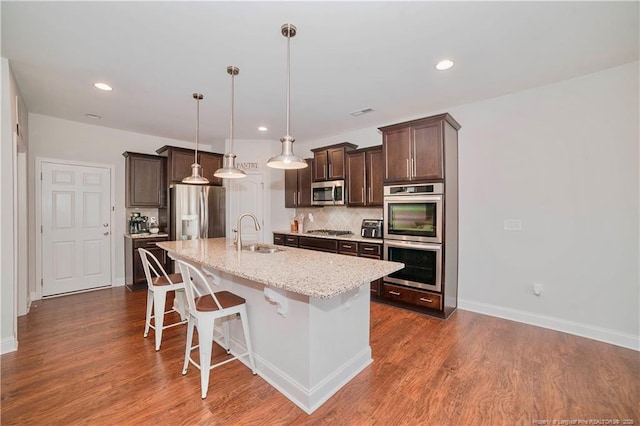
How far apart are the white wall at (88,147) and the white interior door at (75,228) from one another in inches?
5.2

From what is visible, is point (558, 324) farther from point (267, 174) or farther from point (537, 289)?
point (267, 174)

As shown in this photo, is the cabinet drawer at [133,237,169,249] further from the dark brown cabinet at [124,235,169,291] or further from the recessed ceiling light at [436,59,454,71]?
the recessed ceiling light at [436,59,454,71]

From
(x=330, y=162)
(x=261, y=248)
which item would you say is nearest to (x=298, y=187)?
(x=330, y=162)

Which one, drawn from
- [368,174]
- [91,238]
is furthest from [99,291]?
[368,174]

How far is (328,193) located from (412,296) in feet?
7.15

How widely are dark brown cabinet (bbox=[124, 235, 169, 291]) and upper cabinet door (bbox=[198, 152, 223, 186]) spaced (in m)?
1.31

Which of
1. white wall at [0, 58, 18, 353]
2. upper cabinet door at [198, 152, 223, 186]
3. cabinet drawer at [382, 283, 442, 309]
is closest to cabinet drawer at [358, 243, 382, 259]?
cabinet drawer at [382, 283, 442, 309]

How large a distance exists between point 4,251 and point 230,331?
221 centimetres

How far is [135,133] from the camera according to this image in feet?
15.9

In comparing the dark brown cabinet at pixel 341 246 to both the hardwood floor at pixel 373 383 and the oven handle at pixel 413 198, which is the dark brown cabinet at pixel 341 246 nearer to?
the oven handle at pixel 413 198

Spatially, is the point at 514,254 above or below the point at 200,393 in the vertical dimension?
above

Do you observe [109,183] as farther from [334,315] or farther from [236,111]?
[334,315]

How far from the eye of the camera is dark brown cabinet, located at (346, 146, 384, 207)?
13.6ft

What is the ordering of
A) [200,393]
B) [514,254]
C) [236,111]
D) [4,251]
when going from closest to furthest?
1. [200,393]
2. [4,251]
3. [514,254]
4. [236,111]
